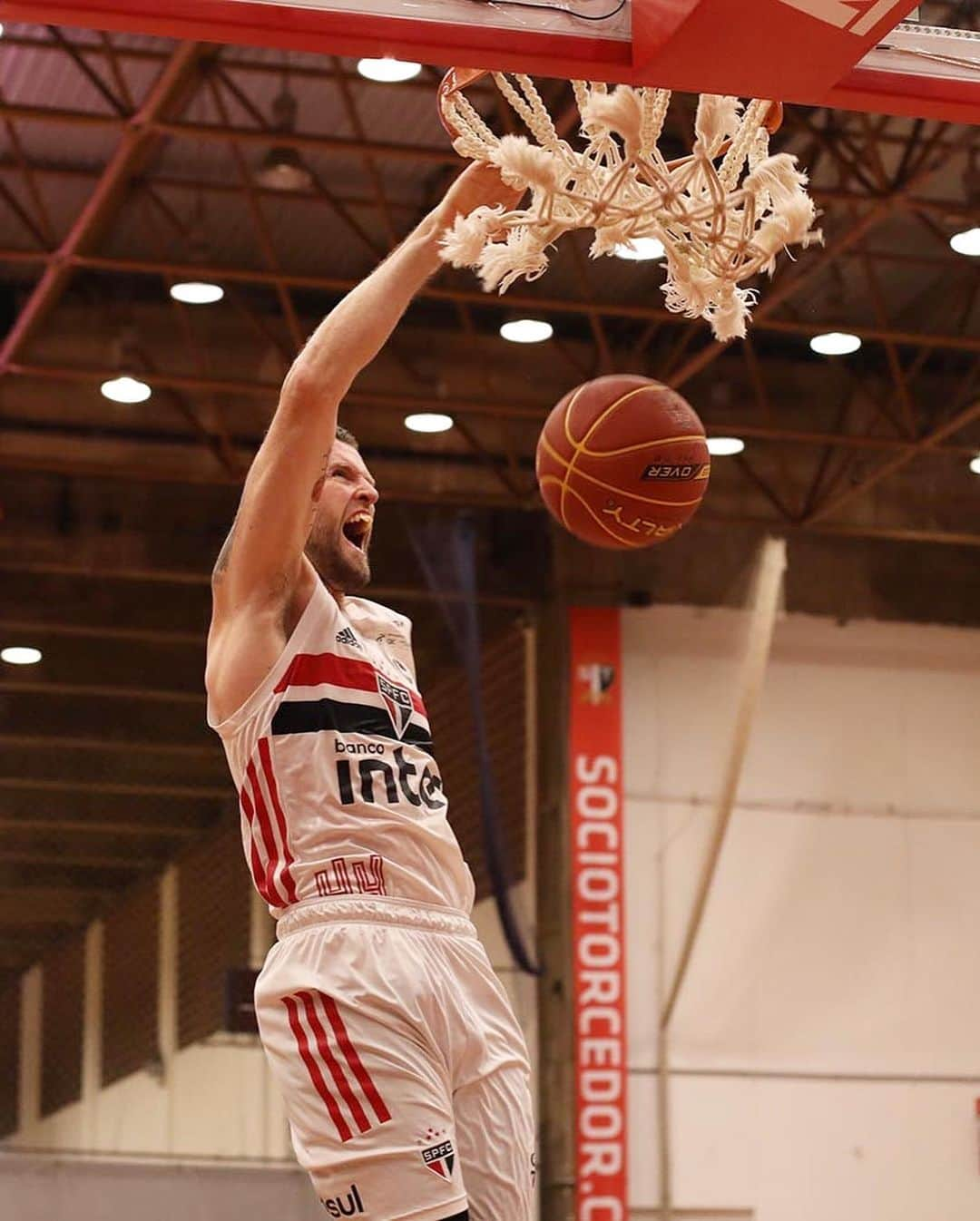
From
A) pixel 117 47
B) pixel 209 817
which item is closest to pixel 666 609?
pixel 209 817

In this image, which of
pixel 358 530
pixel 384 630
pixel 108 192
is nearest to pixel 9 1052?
pixel 108 192

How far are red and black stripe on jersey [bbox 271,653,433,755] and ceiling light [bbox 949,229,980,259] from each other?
1009 centimetres

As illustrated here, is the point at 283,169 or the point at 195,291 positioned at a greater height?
the point at 283,169

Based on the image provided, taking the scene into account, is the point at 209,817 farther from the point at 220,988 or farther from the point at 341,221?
the point at 341,221

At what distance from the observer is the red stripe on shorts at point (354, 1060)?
4.13 meters

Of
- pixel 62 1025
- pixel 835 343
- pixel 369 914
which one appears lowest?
pixel 369 914

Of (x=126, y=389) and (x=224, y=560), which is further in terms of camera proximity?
(x=126, y=389)

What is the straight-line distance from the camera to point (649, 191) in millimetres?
4906

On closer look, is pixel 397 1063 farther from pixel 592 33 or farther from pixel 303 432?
pixel 592 33

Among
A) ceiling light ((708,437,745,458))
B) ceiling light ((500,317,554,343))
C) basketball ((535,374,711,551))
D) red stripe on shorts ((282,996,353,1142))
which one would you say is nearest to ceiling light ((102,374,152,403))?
ceiling light ((500,317,554,343))

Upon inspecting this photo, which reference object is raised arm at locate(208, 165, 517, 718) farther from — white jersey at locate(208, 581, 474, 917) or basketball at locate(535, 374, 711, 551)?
basketball at locate(535, 374, 711, 551)

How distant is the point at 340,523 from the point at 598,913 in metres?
11.7

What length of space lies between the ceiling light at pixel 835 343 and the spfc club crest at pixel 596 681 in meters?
3.07

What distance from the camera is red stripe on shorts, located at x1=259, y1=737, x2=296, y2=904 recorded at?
4.38 meters
